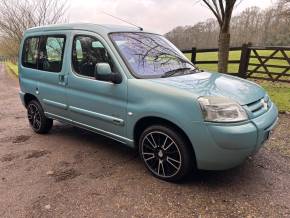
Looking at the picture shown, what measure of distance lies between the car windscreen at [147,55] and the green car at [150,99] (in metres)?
0.02

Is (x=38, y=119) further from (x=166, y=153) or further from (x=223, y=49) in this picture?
(x=223, y=49)

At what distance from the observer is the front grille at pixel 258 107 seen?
129 inches

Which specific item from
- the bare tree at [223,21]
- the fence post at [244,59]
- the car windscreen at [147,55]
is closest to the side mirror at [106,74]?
the car windscreen at [147,55]

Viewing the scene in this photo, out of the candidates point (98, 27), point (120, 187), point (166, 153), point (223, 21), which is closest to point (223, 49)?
point (223, 21)

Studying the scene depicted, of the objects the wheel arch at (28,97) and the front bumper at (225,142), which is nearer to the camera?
the front bumper at (225,142)

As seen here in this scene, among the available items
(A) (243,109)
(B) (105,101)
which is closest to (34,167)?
(B) (105,101)

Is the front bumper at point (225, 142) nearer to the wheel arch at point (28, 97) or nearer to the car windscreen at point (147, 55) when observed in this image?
the car windscreen at point (147, 55)

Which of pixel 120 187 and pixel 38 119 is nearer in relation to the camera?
pixel 120 187

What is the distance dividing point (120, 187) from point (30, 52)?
3371 mm

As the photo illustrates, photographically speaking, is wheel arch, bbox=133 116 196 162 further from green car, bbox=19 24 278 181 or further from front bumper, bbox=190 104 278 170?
front bumper, bbox=190 104 278 170

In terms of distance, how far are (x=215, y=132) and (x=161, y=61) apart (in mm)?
1541

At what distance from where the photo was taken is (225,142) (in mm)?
3014

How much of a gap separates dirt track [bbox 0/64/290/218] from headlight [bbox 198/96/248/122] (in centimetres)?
90

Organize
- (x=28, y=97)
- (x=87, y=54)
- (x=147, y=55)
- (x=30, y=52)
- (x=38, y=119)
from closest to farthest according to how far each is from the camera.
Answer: (x=147, y=55), (x=87, y=54), (x=30, y=52), (x=38, y=119), (x=28, y=97)
